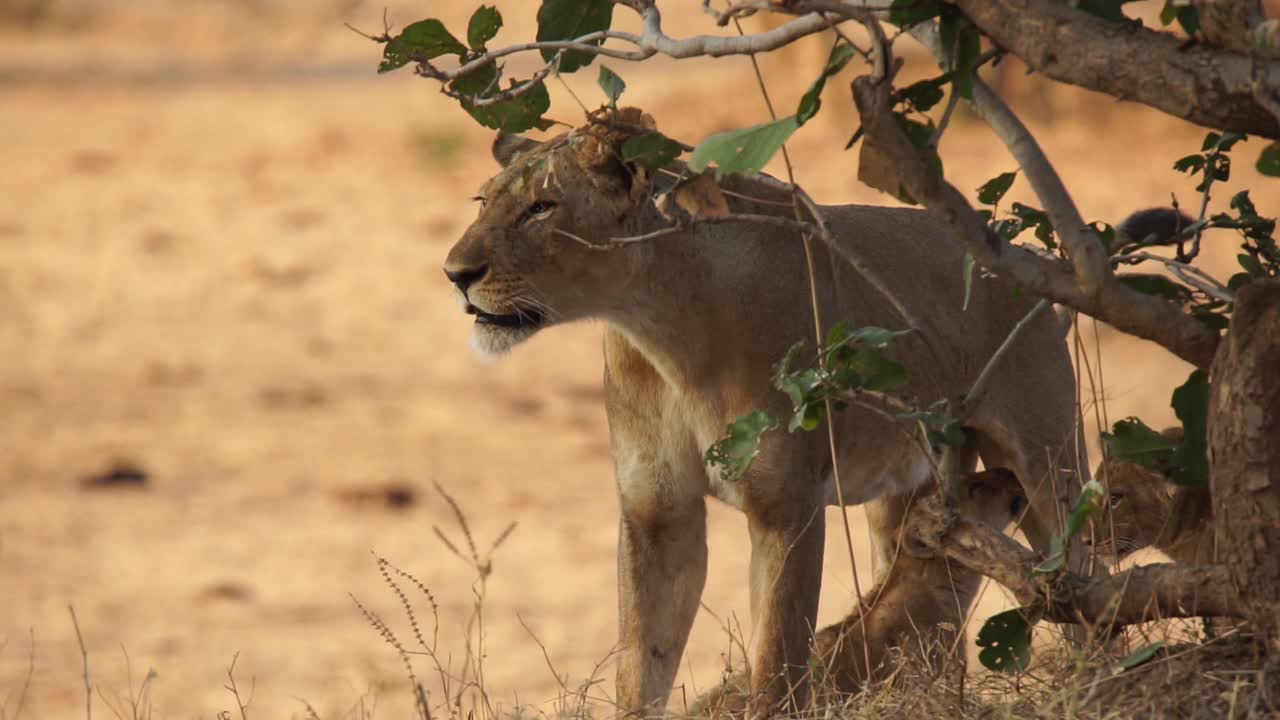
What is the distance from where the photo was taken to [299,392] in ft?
33.6

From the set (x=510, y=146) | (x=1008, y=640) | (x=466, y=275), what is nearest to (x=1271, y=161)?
(x=1008, y=640)

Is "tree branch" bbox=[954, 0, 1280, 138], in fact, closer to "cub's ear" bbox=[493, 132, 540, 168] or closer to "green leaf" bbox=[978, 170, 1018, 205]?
"green leaf" bbox=[978, 170, 1018, 205]

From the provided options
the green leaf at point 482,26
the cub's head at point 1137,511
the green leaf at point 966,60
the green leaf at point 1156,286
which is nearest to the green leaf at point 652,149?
the green leaf at point 482,26

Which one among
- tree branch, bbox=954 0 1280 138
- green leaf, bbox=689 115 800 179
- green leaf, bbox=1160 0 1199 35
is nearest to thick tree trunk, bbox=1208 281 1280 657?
tree branch, bbox=954 0 1280 138

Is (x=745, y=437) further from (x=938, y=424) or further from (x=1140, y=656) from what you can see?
(x=1140, y=656)

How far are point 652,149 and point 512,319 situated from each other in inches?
30.2

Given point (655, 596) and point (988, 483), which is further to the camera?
point (655, 596)

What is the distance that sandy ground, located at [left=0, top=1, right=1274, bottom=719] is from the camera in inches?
302

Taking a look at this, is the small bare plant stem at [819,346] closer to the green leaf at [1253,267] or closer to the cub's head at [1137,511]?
the cub's head at [1137,511]

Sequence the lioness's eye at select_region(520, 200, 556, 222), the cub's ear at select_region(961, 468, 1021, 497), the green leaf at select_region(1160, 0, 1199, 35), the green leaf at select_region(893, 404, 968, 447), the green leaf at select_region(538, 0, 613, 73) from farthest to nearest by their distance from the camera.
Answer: the cub's ear at select_region(961, 468, 1021, 497) < the lioness's eye at select_region(520, 200, 556, 222) < the green leaf at select_region(538, 0, 613, 73) < the green leaf at select_region(893, 404, 968, 447) < the green leaf at select_region(1160, 0, 1199, 35)

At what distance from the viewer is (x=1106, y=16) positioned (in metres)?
2.71

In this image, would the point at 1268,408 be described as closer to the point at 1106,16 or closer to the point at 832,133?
the point at 1106,16

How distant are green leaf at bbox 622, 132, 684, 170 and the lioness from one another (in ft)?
0.78

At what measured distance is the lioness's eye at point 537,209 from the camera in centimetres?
367
